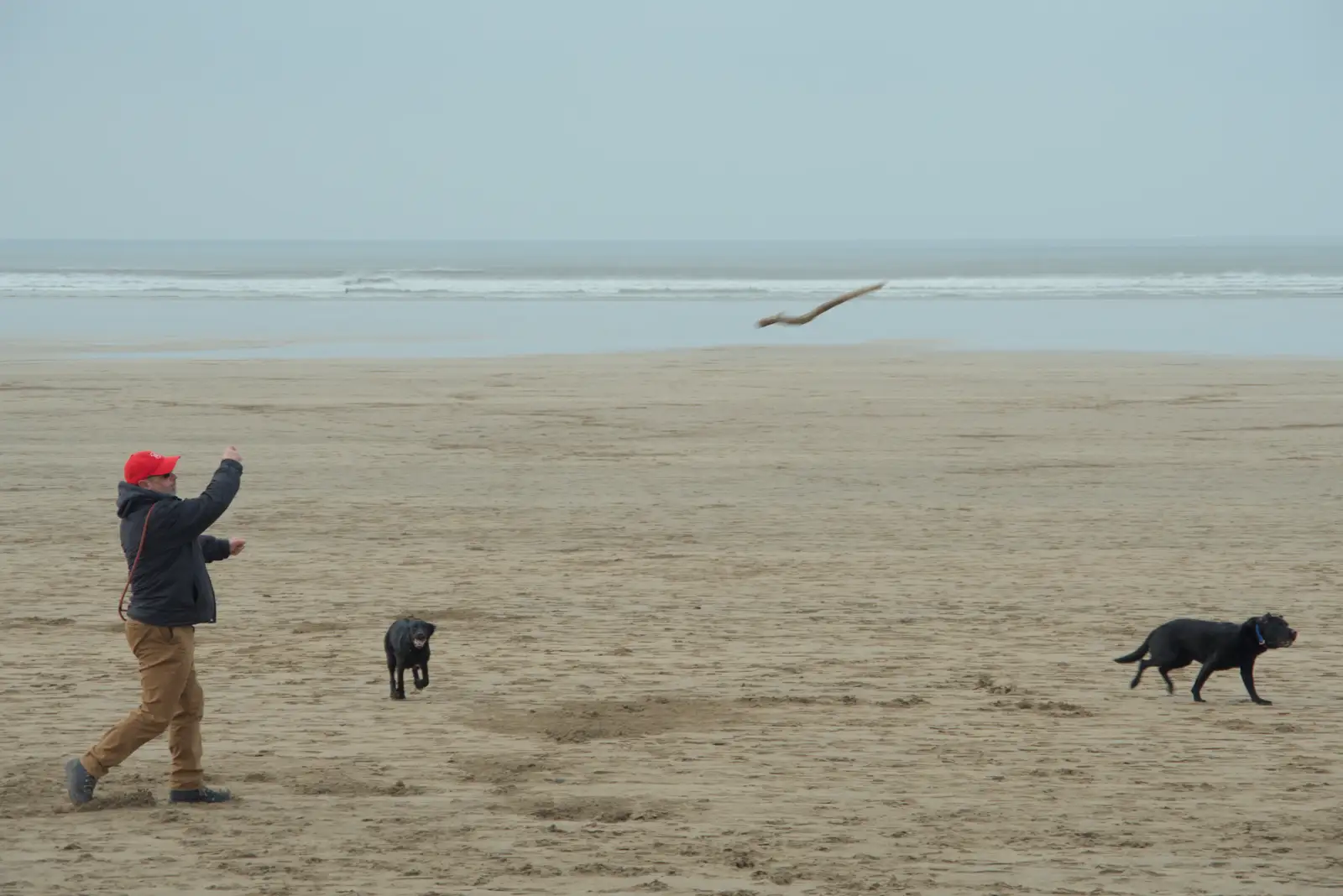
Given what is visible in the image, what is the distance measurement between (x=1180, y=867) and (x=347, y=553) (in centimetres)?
766

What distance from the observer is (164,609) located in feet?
19.4

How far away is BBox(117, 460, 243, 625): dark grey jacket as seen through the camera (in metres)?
5.82

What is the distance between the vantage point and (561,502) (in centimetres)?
1378

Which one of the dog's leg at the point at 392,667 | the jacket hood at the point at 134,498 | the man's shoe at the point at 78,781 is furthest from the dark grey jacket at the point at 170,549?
the dog's leg at the point at 392,667

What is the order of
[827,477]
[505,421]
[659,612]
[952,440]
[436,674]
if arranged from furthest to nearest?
[505,421] → [952,440] → [827,477] → [659,612] → [436,674]

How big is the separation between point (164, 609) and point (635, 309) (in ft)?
137

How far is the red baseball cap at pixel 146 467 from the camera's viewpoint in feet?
19.2

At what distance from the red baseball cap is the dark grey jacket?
53mm

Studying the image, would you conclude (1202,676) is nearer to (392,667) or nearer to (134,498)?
(392,667)

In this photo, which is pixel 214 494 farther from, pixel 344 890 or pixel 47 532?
pixel 47 532

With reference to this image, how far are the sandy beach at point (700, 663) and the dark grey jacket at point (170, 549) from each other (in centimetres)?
88

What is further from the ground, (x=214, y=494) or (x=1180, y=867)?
(x=214, y=494)

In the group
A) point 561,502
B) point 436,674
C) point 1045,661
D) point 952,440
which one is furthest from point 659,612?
point 952,440

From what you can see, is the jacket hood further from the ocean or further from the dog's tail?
the ocean
